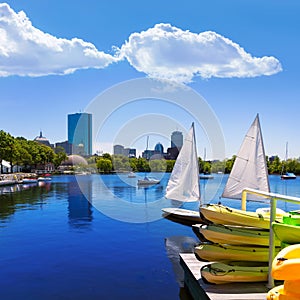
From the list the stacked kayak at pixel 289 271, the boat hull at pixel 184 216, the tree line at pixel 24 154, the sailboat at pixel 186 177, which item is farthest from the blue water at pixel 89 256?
the tree line at pixel 24 154

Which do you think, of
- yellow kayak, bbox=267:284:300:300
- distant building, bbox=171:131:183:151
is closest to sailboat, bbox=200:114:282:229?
distant building, bbox=171:131:183:151

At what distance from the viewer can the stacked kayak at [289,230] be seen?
6457mm

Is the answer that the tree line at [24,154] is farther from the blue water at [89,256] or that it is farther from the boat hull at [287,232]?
the boat hull at [287,232]

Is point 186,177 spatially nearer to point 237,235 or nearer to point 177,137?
point 177,137

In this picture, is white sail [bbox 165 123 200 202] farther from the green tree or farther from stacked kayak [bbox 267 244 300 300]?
the green tree

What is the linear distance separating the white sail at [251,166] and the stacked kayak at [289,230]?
1503 centimetres

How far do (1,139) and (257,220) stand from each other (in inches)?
2949

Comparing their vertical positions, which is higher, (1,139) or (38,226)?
(1,139)

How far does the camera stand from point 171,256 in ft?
50.5

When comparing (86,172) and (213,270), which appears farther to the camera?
(86,172)

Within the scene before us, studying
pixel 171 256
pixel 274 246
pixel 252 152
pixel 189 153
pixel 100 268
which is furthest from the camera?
pixel 189 153

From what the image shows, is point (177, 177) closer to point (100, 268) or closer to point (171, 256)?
point (171, 256)

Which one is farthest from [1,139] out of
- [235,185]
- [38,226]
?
[235,185]

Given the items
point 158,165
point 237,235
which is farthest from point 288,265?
point 158,165
